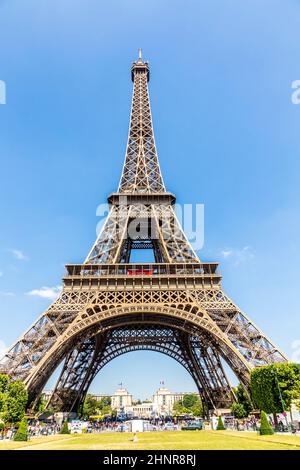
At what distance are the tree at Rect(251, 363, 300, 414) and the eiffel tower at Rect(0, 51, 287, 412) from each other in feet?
3.94

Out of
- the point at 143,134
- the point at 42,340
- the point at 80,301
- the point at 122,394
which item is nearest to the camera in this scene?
the point at 42,340

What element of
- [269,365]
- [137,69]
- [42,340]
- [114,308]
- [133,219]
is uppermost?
[137,69]

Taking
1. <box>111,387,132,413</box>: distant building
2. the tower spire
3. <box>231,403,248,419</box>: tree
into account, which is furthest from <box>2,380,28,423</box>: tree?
<box>111,387,132,413</box>: distant building

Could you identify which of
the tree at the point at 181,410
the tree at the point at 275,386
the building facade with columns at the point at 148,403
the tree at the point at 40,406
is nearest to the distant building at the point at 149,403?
the building facade with columns at the point at 148,403

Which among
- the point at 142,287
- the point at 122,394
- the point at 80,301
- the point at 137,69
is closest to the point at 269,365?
the point at 142,287

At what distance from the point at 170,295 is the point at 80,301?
8.69 metres

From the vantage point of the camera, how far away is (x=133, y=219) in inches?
1672

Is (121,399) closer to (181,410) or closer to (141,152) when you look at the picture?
(181,410)

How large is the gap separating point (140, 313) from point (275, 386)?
13.3m

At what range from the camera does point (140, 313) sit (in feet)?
107

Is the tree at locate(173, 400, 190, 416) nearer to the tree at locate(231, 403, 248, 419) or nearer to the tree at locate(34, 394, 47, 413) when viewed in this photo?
the tree at locate(34, 394, 47, 413)

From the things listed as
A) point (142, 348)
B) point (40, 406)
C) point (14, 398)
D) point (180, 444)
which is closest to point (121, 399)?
point (40, 406)

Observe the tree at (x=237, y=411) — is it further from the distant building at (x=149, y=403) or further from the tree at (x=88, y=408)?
the distant building at (x=149, y=403)
